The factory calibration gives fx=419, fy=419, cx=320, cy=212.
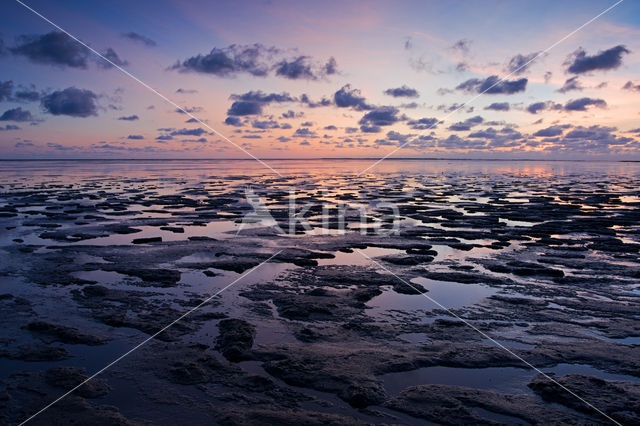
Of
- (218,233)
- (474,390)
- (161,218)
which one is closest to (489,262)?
(474,390)

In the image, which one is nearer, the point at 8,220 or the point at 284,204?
the point at 8,220

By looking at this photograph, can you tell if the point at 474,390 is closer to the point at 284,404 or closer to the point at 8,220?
the point at 284,404

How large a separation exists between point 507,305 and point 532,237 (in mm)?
7206

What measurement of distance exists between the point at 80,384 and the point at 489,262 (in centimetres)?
885

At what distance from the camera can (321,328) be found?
248 inches

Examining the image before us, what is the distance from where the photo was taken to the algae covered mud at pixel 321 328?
4312 millimetres

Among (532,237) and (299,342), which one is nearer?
(299,342)

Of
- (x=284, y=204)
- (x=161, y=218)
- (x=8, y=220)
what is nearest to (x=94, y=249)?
(x=161, y=218)

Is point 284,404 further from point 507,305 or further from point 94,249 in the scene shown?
point 94,249

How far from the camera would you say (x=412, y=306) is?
727 centimetres

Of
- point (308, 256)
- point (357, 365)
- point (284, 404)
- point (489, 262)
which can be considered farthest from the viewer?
point (308, 256)

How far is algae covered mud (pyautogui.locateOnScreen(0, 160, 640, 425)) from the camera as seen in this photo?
431 cm

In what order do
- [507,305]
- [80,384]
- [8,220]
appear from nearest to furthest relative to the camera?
[80,384]
[507,305]
[8,220]

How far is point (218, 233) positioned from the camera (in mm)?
14086
